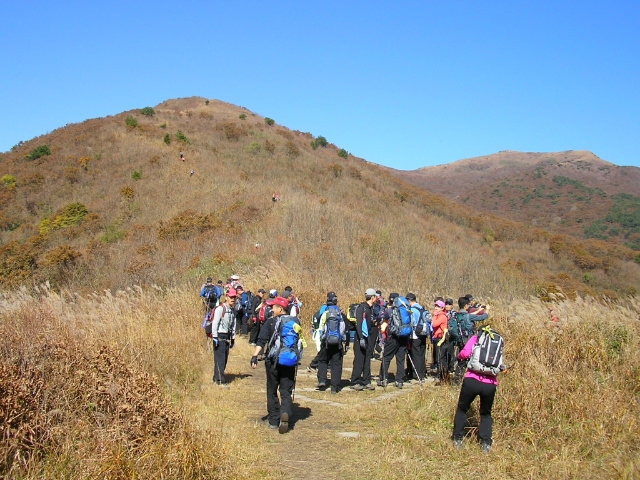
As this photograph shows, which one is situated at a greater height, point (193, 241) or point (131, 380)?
point (193, 241)

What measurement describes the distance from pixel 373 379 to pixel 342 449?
15.2 feet

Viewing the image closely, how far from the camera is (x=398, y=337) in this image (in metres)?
9.55

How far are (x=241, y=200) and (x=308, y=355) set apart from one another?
2140cm

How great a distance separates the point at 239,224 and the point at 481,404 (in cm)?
2526

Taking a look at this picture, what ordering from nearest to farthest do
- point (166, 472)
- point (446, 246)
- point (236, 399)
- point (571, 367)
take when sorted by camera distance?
point (166, 472)
point (571, 367)
point (236, 399)
point (446, 246)

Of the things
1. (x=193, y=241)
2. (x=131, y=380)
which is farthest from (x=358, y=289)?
(x=131, y=380)

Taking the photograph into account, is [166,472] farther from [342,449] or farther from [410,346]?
[410,346]

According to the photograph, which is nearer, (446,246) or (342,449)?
(342,449)

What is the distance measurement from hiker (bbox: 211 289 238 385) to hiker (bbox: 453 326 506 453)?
464 cm

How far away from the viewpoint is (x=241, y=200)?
3344cm

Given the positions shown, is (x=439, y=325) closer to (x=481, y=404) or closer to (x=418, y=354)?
(x=418, y=354)

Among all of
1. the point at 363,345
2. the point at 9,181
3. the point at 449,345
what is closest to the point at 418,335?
the point at 449,345

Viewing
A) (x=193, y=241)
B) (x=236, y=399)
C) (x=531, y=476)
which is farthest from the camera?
(x=193, y=241)

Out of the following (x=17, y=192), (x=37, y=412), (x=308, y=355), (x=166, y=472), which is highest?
(x=17, y=192)
